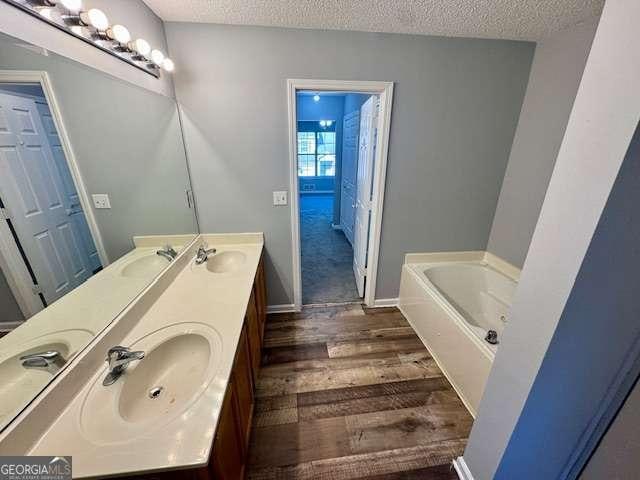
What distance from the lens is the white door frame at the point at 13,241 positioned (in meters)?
0.70

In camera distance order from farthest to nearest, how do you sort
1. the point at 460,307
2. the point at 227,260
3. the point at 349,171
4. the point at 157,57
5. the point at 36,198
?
the point at 349,171 < the point at 460,307 < the point at 227,260 < the point at 157,57 < the point at 36,198

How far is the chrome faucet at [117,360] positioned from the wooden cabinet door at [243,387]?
15.1 inches

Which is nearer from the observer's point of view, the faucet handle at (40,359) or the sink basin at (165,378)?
the faucet handle at (40,359)

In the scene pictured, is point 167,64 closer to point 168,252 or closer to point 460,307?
point 168,252

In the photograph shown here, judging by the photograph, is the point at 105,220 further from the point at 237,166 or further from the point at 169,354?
the point at 237,166

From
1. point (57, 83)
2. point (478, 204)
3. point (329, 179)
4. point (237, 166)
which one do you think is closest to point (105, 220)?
point (57, 83)

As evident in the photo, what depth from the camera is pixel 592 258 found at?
652mm

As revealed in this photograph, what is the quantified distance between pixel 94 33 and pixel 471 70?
2379 mm

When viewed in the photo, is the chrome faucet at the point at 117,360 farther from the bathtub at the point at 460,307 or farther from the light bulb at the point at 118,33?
the bathtub at the point at 460,307

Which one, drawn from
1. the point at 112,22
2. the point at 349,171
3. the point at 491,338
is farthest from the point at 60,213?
the point at 349,171

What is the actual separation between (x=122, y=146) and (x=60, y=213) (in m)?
0.60

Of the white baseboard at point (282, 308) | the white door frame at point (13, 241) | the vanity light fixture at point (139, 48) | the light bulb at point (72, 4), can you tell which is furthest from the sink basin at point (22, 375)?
the white baseboard at point (282, 308)

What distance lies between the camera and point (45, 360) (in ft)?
2.54

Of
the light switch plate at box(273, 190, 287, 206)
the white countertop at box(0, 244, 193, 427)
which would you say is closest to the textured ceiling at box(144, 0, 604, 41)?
the light switch plate at box(273, 190, 287, 206)
